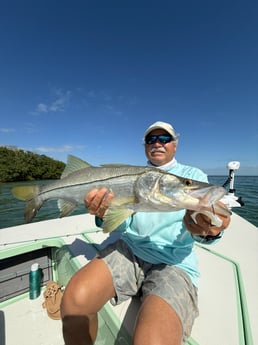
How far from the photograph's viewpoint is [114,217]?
5.83 ft

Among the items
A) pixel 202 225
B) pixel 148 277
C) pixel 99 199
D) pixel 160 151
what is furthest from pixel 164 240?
pixel 160 151

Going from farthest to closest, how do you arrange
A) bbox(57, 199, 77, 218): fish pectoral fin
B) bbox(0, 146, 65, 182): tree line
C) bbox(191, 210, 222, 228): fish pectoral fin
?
bbox(0, 146, 65, 182): tree line, bbox(57, 199, 77, 218): fish pectoral fin, bbox(191, 210, 222, 228): fish pectoral fin

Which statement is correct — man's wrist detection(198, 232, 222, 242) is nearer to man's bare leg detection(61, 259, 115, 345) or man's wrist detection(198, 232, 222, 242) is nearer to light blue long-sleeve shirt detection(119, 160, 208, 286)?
light blue long-sleeve shirt detection(119, 160, 208, 286)

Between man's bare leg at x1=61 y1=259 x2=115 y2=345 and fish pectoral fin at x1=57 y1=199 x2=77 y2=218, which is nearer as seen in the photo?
man's bare leg at x1=61 y1=259 x2=115 y2=345

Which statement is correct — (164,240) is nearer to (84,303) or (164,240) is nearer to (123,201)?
(123,201)

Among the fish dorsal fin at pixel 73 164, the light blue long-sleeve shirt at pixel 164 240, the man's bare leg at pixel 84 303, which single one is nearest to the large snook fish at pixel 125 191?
the fish dorsal fin at pixel 73 164

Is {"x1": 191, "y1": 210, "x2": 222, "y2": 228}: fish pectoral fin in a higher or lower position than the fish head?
lower

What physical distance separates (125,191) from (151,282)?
36.3 inches

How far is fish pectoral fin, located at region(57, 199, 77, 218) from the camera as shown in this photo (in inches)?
91.1

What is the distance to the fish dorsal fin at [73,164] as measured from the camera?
A: 8.28 ft

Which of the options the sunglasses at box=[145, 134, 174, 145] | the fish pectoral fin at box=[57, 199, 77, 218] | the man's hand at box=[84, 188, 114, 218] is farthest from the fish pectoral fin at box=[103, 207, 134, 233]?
the sunglasses at box=[145, 134, 174, 145]

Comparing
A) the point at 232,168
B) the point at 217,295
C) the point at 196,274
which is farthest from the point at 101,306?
the point at 232,168

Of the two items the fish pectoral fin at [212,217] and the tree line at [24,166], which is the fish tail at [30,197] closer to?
the fish pectoral fin at [212,217]

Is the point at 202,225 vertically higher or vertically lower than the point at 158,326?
higher
